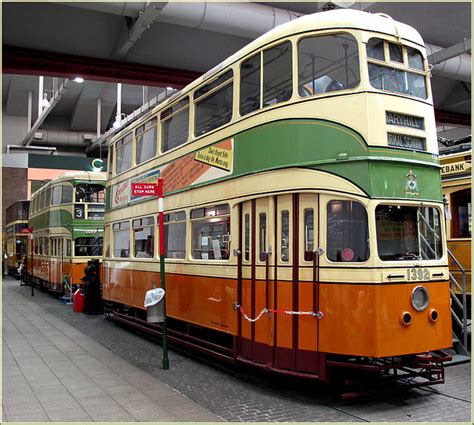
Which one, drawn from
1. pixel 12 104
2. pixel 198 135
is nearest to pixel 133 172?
pixel 198 135

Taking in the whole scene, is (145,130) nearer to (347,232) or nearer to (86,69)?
(86,69)

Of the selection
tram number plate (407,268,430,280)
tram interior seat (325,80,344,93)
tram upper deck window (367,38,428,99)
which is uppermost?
tram upper deck window (367,38,428,99)

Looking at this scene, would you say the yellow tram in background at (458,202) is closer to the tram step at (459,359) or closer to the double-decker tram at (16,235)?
the tram step at (459,359)

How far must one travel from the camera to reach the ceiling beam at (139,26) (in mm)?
10523

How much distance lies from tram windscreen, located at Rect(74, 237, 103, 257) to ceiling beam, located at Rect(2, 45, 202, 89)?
274 inches

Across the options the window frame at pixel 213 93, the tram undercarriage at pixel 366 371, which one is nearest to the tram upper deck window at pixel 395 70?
the window frame at pixel 213 93

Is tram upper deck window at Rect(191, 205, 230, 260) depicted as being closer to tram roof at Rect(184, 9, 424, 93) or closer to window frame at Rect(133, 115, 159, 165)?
window frame at Rect(133, 115, 159, 165)

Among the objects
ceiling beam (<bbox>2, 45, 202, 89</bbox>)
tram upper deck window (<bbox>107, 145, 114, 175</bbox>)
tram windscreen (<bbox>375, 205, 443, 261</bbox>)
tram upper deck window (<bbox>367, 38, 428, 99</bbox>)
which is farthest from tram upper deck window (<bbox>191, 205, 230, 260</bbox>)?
ceiling beam (<bbox>2, 45, 202, 89</bbox>)

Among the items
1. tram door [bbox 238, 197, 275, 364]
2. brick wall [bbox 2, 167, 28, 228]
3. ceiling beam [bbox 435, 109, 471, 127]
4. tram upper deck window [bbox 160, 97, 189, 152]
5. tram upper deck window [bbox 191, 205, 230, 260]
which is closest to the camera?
tram door [bbox 238, 197, 275, 364]

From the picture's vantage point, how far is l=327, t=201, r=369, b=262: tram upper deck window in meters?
6.61

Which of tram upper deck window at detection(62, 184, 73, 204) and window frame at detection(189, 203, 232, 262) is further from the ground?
tram upper deck window at detection(62, 184, 73, 204)

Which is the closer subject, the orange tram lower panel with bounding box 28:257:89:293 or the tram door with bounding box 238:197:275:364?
the tram door with bounding box 238:197:275:364

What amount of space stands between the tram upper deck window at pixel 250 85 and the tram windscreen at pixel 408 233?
251cm

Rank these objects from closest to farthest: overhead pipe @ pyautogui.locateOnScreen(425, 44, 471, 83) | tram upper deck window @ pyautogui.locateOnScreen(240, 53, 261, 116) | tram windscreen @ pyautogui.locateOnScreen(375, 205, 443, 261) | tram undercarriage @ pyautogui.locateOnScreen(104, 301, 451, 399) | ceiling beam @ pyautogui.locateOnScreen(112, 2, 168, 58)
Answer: tram undercarriage @ pyautogui.locateOnScreen(104, 301, 451, 399) → tram windscreen @ pyautogui.locateOnScreen(375, 205, 443, 261) → tram upper deck window @ pyautogui.locateOnScreen(240, 53, 261, 116) → ceiling beam @ pyautogui.locateOnScreen(112, 2, 168, 58) → overhead pipe @ pyautogui.locateOnScreen(425, 44, 471, 83)
